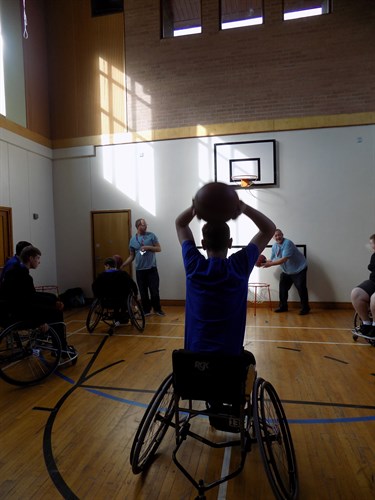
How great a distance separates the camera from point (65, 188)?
263 inches

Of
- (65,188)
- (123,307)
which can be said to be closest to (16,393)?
(123,307)

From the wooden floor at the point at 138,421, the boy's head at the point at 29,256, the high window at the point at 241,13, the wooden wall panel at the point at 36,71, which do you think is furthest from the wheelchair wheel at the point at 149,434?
the high window at the point at 241,13

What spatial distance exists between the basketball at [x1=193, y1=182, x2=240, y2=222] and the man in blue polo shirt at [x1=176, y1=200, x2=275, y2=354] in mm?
92

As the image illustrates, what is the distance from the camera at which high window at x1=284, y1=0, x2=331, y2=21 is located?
18.3 feet

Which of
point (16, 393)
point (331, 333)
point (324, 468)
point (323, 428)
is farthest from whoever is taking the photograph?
point (331, 333)

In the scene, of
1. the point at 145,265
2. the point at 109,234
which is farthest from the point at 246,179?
the point at 109,234

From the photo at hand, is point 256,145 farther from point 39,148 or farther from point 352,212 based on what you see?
point 39,148

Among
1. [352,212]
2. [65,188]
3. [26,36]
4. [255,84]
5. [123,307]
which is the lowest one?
[123,307]

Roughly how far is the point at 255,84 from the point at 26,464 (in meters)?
5.96

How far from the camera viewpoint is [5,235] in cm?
541

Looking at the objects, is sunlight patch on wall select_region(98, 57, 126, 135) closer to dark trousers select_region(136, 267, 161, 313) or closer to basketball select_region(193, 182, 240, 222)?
dark trousers select_region(136, 267, 161, 313)

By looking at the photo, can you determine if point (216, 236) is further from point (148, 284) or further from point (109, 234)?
point (109, 234)

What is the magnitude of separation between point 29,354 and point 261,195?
4.30m

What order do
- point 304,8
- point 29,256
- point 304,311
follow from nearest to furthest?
point 29,256, point 304,311, point 304,8
